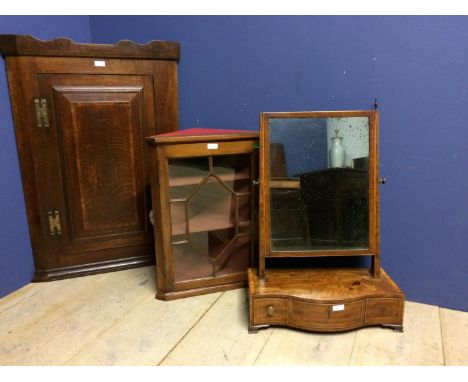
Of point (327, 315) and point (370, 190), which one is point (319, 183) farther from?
point (327, 315)

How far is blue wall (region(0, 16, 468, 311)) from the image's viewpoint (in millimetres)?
1486

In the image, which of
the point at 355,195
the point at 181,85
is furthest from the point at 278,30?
the point at 355,195

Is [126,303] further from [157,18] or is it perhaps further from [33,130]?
[157,18]

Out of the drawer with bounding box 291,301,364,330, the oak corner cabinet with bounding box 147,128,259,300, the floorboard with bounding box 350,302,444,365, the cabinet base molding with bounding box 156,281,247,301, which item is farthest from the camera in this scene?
the cabinet base molding with bounding box 156,281,247,301

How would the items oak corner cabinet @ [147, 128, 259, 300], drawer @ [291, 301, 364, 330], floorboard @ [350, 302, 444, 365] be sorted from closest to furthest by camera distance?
floorboard @ [350, 302, 444, 365], drawer @ [291, 301, 364, 330], oak corner cabinet @ [147, 128, 259, 300]

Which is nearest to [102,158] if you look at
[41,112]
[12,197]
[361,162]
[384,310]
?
[41,112]

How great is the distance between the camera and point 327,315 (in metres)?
1.41

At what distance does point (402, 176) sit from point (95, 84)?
4.82 feet

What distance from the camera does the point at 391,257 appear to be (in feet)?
5.52

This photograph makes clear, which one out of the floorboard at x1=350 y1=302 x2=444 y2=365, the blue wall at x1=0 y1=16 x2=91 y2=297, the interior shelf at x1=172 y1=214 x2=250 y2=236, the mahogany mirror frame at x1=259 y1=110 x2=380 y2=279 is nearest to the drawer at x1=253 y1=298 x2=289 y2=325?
the mahogany mirror frame at x1=259 y1=110 x2=380 y2=279

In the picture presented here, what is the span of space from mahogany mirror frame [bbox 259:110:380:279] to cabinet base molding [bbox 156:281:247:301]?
294mm

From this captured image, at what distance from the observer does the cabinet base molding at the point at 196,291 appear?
67.7 inches

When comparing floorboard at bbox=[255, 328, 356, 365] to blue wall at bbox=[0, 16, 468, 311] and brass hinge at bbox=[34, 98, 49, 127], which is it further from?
brass hinge at bbox=[34, 98, 49, 127]

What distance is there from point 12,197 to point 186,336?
3.49 feet
